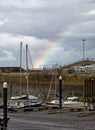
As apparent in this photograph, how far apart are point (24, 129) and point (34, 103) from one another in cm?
2191

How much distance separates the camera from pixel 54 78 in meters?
85.2

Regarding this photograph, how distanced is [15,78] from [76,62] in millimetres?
29950

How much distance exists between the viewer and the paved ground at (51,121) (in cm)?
3859

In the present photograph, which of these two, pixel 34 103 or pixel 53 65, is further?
pixel 53 65

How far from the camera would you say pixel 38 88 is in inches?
3524

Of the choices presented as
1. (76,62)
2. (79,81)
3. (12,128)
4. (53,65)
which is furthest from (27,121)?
(76,62)

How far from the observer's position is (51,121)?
43.3m

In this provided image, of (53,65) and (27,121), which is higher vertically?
(53,65)

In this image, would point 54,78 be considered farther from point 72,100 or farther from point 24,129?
point 24,129

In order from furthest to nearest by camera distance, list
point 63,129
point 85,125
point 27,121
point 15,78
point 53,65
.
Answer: point 53,65
point 15,78
point 27,121
point 85,125
point 63,129

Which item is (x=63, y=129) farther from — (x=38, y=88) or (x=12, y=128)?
(x=38, y=88)

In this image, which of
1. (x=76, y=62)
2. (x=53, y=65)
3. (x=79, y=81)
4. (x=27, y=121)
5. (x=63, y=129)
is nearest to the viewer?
(x=63, y=129)

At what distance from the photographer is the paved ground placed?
38594 mm

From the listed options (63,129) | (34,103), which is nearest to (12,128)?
(63,129)
